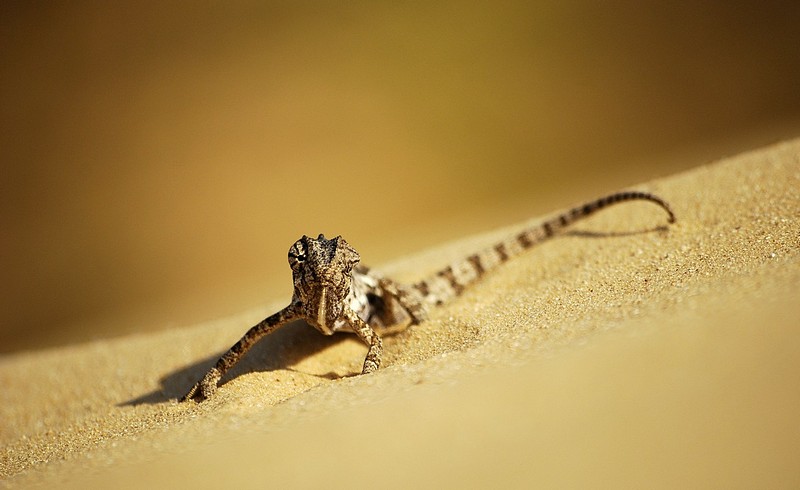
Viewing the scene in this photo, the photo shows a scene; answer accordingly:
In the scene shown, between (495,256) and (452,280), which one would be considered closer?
(452,280)

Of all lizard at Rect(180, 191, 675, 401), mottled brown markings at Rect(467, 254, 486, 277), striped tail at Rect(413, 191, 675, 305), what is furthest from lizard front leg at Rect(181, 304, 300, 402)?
mottled brown markings at Rect(467, 254, 486, 277)

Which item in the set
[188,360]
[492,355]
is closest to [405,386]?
[492,355]

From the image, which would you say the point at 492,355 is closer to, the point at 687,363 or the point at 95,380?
the point at 687,363

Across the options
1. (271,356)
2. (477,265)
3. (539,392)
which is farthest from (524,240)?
(539,392)

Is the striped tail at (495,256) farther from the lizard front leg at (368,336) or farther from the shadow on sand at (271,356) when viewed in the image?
the lizard front leg at (368,336)

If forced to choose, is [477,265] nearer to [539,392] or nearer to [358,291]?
[358,291]

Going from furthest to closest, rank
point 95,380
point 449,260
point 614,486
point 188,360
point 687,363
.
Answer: point 449,260 < point 95,380 < point 188,360 < point 687,363 < point 614,486
